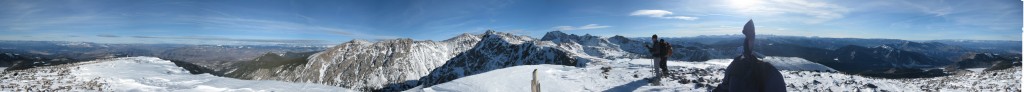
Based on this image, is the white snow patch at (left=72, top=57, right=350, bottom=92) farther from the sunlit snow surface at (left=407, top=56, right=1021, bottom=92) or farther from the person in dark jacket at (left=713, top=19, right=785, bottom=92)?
the person in dark jacket at (left=713, top=19, right=785, bottom=92)

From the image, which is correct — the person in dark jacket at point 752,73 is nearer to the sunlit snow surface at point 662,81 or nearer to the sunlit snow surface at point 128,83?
the sunlit snow surface at point 662,81

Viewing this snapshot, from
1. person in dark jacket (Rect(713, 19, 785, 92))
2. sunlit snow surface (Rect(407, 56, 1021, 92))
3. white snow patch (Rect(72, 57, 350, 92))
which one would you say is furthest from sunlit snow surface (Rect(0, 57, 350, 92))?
person in dark jacket (Rect(713, 19, 785, 92))

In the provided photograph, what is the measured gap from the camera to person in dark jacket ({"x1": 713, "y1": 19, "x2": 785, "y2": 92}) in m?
6.50

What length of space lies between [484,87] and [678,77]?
8.09 metres

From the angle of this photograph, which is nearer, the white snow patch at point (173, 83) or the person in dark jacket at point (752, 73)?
the person in dark jacket at point (752, 73)

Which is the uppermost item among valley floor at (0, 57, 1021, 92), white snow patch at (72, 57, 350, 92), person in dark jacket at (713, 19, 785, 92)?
person in dark jacket at (713, 19, 785, 92)

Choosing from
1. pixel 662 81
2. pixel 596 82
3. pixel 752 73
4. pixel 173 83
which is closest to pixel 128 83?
pixel 173 83

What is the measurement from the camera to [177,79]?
3212 centimetres

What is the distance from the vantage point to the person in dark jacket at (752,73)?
21.3ft

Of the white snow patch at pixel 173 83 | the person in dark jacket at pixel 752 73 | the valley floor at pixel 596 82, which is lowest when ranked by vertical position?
the white snow patch at pixel 173 83

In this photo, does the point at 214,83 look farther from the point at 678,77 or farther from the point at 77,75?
the point at 678,77

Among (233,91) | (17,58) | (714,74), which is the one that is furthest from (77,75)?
(17,58)

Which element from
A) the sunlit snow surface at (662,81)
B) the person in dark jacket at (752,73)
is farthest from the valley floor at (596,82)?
the person in dark jacket at (752,73)

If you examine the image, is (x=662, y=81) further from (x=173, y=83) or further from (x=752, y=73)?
(x=173, y=83)
